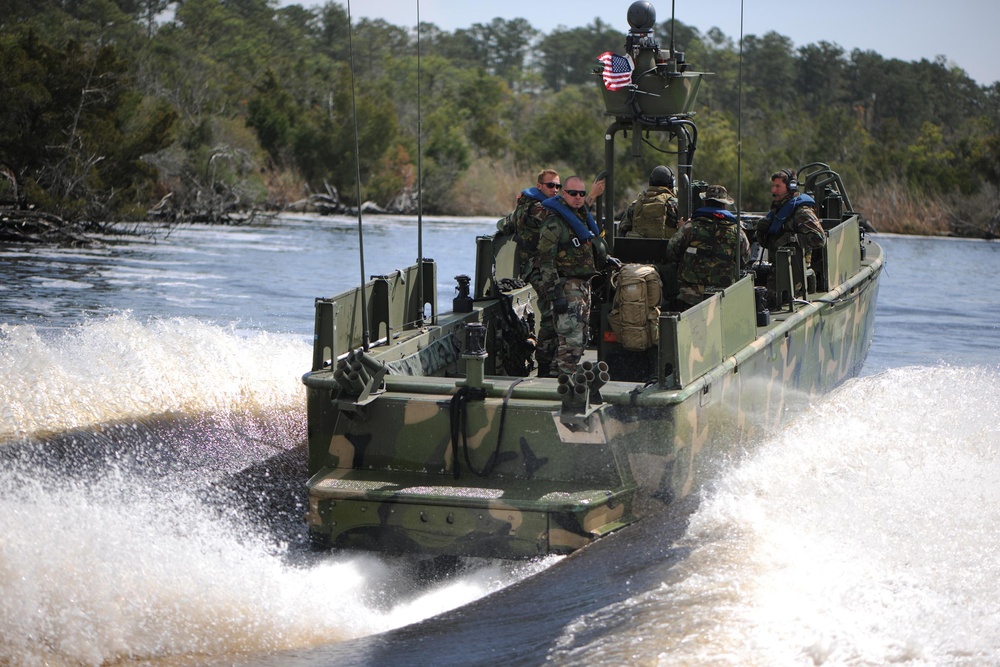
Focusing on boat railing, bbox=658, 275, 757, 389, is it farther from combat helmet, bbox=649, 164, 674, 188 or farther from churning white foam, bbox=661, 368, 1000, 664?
combat helmet, bbox=649, 164, 674, 188

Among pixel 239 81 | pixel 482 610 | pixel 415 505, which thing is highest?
pixel 239 81

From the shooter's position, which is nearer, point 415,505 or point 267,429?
point 415,505

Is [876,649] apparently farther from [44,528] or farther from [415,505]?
[44,528]

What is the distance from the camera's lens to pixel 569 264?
7234 millimetres

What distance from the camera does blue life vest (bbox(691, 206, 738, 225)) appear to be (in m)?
7.74

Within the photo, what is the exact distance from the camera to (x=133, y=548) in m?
5.83

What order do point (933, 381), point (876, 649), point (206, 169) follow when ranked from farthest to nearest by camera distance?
point (206, 169) < point (933, 381) < point (876, 649)

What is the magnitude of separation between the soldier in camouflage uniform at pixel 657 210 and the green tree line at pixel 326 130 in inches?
9.8

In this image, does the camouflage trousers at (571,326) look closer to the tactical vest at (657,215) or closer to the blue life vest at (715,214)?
the blue life vest at (715,214)

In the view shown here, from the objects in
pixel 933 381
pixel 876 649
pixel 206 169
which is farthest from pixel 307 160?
pixel 876 649

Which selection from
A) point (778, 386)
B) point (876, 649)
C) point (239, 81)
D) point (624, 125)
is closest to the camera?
point (876, 649)

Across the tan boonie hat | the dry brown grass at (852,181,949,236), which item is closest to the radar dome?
the tan boonie hat

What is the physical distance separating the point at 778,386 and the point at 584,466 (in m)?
2.10

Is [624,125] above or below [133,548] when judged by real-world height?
above
